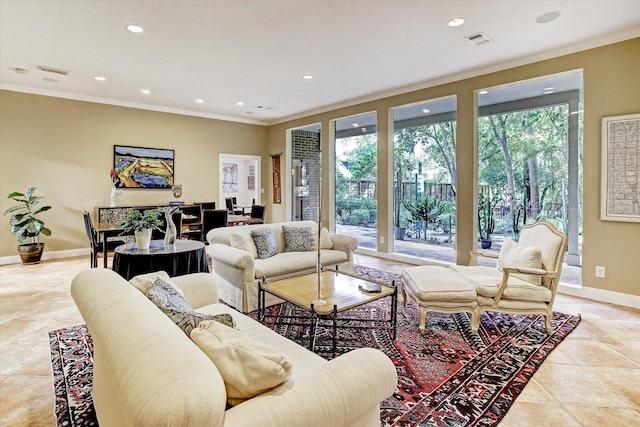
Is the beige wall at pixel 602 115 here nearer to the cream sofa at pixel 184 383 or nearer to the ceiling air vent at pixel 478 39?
the ceiling air vent at pixel 478 39

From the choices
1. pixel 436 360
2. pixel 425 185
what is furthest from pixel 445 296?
pixel 425 185

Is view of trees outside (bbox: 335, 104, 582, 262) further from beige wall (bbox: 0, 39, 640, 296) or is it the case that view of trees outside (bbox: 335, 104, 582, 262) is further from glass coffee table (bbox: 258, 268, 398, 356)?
glass coffee table (bbox: 258, 268, 398, 356)

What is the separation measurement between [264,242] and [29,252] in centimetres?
433

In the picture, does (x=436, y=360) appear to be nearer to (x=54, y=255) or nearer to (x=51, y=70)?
(x=51, y=70)

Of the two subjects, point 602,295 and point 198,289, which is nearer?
point 198,289

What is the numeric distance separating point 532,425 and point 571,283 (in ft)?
10.0

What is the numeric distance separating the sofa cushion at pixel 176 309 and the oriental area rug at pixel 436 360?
0.83 metres

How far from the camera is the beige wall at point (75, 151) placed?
→ 18.7 ft

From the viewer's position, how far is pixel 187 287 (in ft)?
7.79

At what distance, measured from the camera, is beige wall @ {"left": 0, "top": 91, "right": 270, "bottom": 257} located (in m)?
5.69

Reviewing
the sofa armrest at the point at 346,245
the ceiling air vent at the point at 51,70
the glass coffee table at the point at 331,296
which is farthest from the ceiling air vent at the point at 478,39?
the ceiling air vent at the point at 51,70

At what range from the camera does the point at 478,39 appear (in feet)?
12.4

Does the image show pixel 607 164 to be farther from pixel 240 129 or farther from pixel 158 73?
pixel 240 129

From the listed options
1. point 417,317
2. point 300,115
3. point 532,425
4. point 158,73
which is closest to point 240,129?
point 300,115
